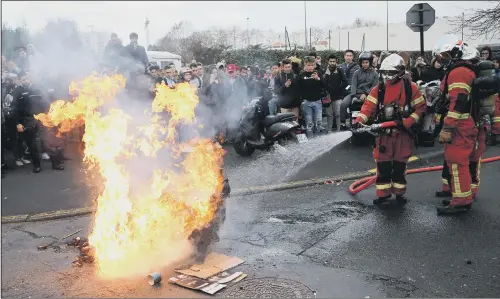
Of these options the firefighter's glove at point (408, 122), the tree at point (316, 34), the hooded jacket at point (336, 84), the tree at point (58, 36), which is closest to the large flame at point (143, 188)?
the tree at point (58, 36)

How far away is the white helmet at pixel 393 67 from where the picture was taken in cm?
656

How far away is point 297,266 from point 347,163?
4927 millimetres

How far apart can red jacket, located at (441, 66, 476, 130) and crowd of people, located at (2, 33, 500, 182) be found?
2.76 meters

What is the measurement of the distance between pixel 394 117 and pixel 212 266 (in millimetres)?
3418

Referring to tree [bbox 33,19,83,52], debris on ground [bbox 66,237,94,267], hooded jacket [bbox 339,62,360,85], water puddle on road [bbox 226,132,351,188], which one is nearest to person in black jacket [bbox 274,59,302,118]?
water puddle on road [bbox 226,132,351,188]

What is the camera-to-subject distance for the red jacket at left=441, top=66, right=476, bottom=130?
19.9 feet

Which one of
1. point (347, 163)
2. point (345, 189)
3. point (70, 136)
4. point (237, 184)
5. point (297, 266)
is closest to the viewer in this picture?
point (297, 266)

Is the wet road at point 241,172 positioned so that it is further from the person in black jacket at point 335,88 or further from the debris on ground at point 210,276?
the debris on ground at point 210,276

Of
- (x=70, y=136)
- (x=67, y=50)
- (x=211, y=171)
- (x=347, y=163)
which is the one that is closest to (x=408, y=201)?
(x=347, y=163)

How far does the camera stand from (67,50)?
246 inches

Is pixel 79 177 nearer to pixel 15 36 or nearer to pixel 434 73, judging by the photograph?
pixel 15 36

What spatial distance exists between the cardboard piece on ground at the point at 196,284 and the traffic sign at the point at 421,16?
9.17m

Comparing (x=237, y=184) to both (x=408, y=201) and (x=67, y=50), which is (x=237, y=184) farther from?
(x=67, y=50)

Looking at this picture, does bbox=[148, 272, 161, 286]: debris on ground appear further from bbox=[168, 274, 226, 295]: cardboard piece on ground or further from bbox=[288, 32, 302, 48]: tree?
bbox=[288, 32, 302, 48]: tree
